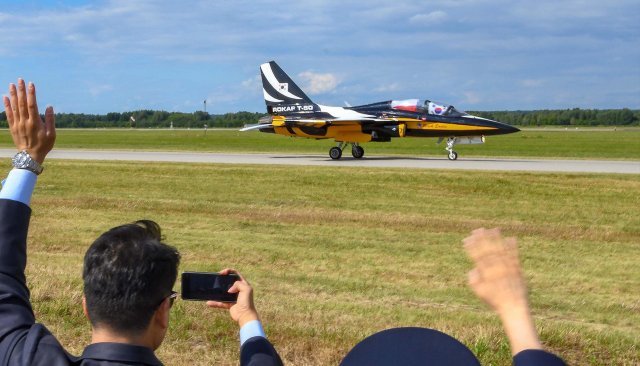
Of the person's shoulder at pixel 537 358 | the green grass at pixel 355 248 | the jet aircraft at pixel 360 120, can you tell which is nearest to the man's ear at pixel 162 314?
the person's shoulder at pixel 537 358

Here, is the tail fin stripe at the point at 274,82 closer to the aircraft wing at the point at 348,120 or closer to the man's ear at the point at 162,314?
the aircraft wing at the point at 348,120

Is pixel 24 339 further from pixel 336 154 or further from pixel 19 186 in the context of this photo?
pixel 336 154

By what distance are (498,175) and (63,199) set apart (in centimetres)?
1192

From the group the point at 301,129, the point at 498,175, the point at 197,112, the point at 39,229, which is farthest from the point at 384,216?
the point at 197,112

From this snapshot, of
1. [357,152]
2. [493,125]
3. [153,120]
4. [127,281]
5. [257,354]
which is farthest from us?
[153,120]

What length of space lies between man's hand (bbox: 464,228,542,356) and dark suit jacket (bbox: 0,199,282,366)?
0.78 m

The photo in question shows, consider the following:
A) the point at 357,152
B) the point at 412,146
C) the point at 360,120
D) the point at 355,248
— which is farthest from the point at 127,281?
the point at 412,146

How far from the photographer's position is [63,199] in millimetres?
17391

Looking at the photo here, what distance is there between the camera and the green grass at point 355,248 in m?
5.77

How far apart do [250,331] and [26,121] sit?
1063 millimetres

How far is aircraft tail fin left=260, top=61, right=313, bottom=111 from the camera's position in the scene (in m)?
35.2

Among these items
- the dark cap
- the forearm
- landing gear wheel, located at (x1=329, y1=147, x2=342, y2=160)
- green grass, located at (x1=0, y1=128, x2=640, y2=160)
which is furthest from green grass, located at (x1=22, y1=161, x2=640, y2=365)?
green grass, located at (x1=0, y1=128, x2=640, y2=160)

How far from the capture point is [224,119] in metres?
152

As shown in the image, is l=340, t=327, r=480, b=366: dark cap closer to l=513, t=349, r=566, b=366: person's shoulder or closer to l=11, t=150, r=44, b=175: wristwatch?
l=513, t=349, r=566, b=366: person's shoulder
